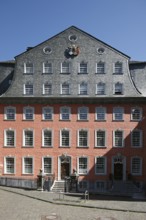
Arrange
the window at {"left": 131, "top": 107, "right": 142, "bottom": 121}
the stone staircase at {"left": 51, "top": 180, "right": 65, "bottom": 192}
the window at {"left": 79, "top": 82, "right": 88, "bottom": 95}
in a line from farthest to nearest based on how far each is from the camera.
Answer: the window at {"left": 79, "top": 82, "right": 88, "bottom": 95} < the window at {"left": 131, "top": 107, "right": 142, "bottom": 121} < the stone staircase at {"left": 51, "top": 180, "right": 65, "bottom": 192}

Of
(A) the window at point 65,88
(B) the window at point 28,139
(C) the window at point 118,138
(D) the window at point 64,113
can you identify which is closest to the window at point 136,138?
(C) the window at point 118,138

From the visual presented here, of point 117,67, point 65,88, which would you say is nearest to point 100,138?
point 65,88

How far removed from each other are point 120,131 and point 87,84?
23.3 ft

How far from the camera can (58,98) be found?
35.4m

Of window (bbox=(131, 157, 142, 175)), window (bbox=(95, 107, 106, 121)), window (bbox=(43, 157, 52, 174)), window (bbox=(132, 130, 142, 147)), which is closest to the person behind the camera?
window (bbox=(131, 157, 142, 175))

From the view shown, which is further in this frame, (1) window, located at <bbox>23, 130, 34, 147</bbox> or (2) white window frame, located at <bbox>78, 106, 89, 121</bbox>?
(1) window, located at <bbox>23, 130, 34, 147</bbox>

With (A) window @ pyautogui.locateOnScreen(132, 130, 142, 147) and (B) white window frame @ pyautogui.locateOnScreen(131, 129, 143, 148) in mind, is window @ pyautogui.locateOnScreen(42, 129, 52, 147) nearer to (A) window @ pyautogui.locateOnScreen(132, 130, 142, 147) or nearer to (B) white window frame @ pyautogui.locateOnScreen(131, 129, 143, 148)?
(B) white window frame @ pyautogui.locateOnScreen(131, 129, 143, 148)

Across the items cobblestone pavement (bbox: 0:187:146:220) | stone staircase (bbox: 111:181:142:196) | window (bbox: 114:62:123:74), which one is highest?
window (bbox: 114:62:123:74)

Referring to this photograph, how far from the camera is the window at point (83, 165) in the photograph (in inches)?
1379

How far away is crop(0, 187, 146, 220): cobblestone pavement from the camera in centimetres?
2033

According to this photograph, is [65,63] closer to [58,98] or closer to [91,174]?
[58,98]

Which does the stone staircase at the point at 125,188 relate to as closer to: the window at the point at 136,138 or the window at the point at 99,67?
the window at the point at 136,138

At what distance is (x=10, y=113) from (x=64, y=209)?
56.2 ft

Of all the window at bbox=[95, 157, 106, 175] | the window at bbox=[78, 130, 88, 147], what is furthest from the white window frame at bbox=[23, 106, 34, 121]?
the window at bbox=[95, 157, 106, 175]
